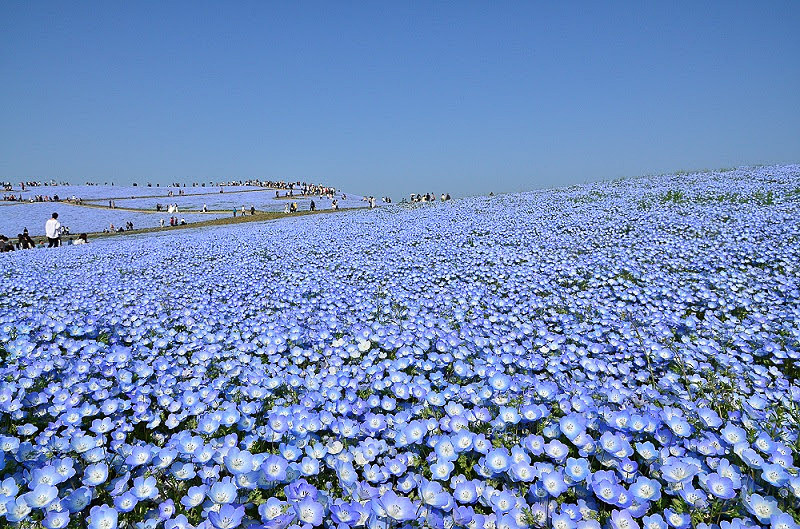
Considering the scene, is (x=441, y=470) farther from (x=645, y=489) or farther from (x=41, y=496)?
(x=41, y=496)

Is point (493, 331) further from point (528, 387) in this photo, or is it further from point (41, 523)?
point (41, 523)

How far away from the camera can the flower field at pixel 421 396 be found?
1941mm

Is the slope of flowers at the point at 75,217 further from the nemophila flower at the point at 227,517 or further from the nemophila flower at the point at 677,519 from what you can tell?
the nemophila flower at the point at 677,519

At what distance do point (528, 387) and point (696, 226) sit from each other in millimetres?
8104

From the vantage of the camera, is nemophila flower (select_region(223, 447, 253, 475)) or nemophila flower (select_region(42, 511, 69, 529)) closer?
nemophila flower (select_region(42, 511, 69, 529))

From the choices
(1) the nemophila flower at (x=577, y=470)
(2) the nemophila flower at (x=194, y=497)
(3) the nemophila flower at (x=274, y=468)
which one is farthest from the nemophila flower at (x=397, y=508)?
(2) the nemophila flower at (x=194, y=497)

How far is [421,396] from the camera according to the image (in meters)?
2.95

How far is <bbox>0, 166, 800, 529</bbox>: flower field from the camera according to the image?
1.94 m

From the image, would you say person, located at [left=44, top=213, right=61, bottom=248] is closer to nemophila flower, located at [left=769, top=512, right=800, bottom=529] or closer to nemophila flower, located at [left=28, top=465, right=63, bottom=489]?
nemophila flower, located at [left=28, top=465, right=63, bottom=489]

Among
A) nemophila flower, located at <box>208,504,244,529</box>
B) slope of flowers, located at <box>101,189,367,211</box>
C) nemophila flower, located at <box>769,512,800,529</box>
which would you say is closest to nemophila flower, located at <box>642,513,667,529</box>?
nemophila flower, located at <box>769,512,800,529</box>

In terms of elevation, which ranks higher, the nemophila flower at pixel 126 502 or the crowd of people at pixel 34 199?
the crowd of people at pixel 34 199

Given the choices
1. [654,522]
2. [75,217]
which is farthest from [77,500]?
[75,217]

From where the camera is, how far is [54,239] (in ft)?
55.9

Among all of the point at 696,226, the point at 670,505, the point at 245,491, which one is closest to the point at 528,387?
the point at 670,505
